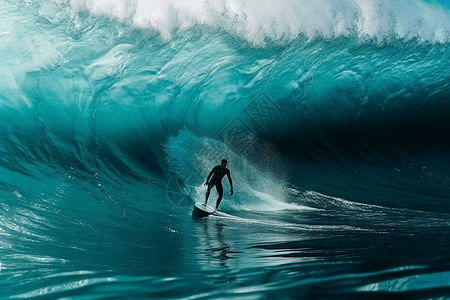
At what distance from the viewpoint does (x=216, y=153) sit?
873 centimetres

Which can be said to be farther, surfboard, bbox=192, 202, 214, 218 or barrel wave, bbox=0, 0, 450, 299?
surfboard, bbox=192, 202, 214, 218

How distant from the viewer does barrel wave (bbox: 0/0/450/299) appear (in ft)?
8.16

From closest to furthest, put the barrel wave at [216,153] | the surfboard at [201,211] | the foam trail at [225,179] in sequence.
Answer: the barrel wave at [216,153] → the surfboard at [201,211] → the foam trail at [225,179]

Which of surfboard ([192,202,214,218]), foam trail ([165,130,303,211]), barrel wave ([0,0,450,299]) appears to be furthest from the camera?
foam trail ([165,130,303,211])

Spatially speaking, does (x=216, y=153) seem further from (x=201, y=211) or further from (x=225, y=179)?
(x=201, y=211)

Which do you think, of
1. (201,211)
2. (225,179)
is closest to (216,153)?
(225,179)

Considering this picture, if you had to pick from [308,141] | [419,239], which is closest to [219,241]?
[419,239]

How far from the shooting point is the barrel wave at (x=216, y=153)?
8.16 feet

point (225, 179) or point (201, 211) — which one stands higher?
point (201, 211)

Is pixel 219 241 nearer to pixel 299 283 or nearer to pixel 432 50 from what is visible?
pixel 299 283

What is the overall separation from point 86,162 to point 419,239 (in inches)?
219

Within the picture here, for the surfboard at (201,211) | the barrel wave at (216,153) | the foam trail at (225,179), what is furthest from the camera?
the foam trail at (225,179)

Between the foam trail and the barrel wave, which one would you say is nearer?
the barrel wave

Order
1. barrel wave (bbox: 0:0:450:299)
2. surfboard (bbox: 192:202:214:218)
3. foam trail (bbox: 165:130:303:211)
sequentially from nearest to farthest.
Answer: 1. barrel wave (bbox: 0:0:450:299)
2. surfboard (bbox: 192:202:214:218)
3. foam trail (bbox: 165:130:303:211)
